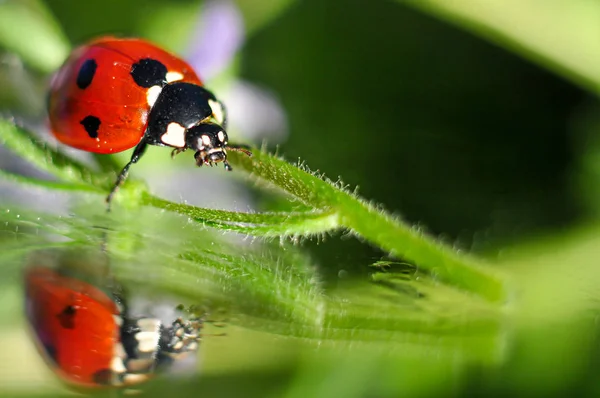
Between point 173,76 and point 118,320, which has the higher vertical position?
point 173,76

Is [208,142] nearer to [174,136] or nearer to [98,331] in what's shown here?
[174,136]

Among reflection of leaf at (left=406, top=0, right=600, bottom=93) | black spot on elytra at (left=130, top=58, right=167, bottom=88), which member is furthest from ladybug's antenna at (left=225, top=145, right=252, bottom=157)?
reflection of leaf at (left=406, top=0, right=600, bottom=93)

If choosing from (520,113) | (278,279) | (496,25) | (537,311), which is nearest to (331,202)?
(278,279)

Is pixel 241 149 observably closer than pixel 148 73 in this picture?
Yes

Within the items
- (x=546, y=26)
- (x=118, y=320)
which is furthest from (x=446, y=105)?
(x=118, y=320)

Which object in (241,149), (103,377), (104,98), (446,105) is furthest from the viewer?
(446,105)

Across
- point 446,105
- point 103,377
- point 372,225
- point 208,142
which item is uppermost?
point 446,105

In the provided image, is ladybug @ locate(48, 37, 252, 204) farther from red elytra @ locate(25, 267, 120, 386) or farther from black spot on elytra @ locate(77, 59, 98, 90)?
red elytra @ locate(25, 267, 120, 386)

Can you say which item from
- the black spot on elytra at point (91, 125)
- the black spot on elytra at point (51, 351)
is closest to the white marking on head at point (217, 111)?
the black spot on elytra at point (91, 125)
